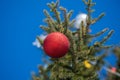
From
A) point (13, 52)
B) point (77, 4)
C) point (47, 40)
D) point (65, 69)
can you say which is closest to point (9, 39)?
point (13, 52)

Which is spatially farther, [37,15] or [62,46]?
[37,15]

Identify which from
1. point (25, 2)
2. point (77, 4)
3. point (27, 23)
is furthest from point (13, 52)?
point (77, 4)

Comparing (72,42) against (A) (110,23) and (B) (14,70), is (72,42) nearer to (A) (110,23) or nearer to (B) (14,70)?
(B) (14,70)

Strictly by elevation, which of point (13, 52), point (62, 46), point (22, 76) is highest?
point (13, 52)

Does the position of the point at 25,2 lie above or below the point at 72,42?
above

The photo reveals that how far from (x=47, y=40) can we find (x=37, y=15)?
300 cm

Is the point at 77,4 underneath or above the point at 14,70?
above

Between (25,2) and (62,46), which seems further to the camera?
(25,2)

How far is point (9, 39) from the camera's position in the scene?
388 centimetres

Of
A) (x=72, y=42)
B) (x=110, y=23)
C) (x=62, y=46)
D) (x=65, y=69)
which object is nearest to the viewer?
(x=62, y=46)

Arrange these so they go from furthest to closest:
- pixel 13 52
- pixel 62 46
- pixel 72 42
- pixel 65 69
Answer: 1. pixel 13 52
2. pixel 65 69
3. pixel 72 42
4. pixel 62 46

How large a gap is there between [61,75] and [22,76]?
274 cm

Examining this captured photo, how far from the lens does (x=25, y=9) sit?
396 cm

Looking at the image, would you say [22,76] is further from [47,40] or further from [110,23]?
[47,40]
